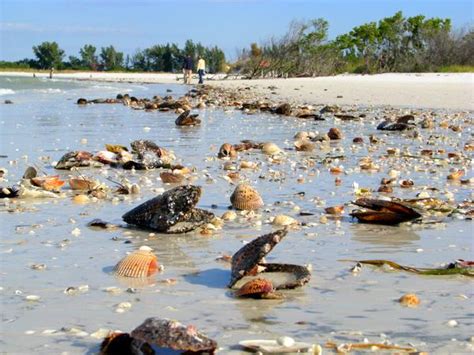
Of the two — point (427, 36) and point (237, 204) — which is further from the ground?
point (427, 36)

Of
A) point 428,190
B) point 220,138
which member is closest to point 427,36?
point 220,138

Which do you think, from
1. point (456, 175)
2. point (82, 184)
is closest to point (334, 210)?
point (456, 175)

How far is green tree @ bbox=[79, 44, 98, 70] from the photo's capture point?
311 ft

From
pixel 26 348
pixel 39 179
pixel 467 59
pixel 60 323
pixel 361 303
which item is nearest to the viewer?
pixel 26 348

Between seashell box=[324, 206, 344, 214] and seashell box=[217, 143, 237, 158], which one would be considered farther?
seashell box=[217, 143, 237, 158]

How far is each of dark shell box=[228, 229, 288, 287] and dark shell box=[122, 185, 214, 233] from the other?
48.2 inches

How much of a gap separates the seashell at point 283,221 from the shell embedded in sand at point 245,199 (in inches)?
19.7

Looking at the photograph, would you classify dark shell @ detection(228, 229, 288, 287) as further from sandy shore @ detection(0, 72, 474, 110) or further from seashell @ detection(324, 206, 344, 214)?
sandy shore @ detection(0, 72, 474, 110)

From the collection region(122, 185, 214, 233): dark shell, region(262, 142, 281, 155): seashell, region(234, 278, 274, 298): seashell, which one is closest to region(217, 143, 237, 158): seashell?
region(262, 142, 281, 155): seashell

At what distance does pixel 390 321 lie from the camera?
2961 mm

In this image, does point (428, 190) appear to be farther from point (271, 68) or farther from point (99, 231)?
point (271, 68)

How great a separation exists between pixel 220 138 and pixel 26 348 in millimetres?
8889

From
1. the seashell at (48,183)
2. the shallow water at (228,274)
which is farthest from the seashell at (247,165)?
the seashell at (48,183)

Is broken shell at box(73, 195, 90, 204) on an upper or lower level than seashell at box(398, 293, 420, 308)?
lower
